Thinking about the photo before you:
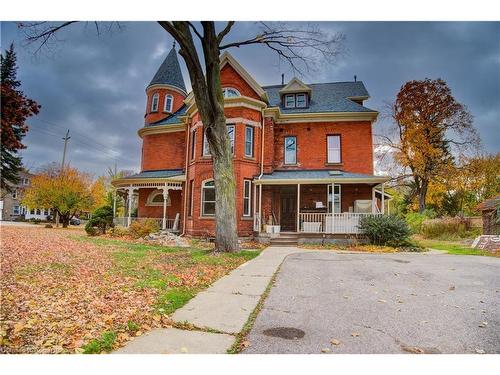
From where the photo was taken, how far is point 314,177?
1495cm

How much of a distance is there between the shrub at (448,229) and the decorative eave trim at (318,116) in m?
7.06

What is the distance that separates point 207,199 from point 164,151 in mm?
5568

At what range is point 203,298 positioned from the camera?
4.43m

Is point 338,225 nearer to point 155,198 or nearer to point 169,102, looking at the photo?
point 155,198

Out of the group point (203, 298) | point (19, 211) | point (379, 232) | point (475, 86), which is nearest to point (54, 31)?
point (203, 298)

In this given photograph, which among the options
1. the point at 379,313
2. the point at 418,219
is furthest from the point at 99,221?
the point at 418,219

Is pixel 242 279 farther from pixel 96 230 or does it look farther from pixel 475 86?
pixel 96 230

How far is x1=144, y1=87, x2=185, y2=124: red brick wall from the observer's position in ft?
66.6

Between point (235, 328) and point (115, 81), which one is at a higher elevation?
point (115, 81)

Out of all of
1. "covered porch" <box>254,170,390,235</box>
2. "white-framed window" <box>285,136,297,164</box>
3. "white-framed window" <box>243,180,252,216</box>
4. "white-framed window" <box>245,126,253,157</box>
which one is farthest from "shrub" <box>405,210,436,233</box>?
"white-framed window" <box>245,126,253,157</box>

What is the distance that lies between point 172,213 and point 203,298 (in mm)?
14011

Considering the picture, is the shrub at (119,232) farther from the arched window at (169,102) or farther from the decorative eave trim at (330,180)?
the arched window at (169,102)

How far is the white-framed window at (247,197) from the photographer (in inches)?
585

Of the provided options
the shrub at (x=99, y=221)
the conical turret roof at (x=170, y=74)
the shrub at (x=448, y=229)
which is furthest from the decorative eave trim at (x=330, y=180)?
the conical turret roof at (x=170, y=74)
